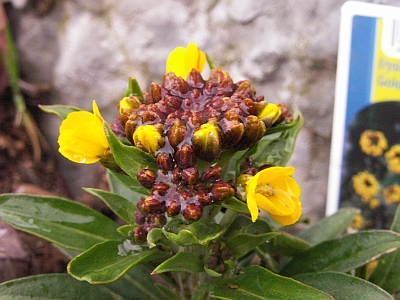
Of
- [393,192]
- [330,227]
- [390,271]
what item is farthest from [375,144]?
[390,271]

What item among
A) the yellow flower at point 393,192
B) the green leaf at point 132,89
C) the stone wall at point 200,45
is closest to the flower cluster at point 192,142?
the green leaf at point 132,89

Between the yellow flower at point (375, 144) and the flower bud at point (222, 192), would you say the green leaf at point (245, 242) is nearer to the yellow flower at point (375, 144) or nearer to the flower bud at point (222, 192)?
the flower bud at point (222, 192)

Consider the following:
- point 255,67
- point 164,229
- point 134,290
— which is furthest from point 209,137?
point 255,67

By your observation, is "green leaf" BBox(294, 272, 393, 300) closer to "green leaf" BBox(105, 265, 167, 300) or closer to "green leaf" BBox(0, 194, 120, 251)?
"green leaf" BBox(105, 265, 167, 300)

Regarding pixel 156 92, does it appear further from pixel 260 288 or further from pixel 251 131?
pixel 260 288

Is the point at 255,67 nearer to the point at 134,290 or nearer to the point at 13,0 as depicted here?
the point at 134,290
